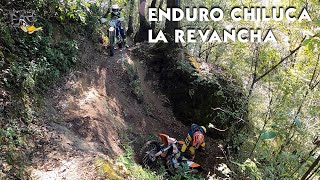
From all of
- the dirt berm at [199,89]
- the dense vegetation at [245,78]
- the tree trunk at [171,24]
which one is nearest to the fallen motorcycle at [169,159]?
the dense vegetation at [245,78]

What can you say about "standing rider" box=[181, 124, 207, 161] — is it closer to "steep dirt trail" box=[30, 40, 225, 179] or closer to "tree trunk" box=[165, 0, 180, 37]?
"steep dirt trail" box=[30, 40, 225, 179]

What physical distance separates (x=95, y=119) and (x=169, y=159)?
7.77ft

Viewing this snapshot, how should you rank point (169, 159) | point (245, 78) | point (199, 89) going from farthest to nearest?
point (245, 78), point (199, 89), point (169, 159)

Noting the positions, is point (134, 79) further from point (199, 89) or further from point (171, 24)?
point (171, 24)

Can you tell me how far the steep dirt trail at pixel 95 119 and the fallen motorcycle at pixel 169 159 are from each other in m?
0.69

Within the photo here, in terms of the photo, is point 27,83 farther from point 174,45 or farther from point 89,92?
point 174,45

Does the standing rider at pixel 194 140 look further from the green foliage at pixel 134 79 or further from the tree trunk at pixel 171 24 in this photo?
the tree trunk at pixel 171 24

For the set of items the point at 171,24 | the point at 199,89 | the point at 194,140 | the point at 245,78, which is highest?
the point at 171,24

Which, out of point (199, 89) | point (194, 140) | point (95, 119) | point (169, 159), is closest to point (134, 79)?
point (199, 89)

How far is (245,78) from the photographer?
1151 cm

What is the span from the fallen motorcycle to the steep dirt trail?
69 centimetres

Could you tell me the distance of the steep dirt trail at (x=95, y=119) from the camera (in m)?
5.55

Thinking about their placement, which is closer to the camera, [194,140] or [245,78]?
[194,140]

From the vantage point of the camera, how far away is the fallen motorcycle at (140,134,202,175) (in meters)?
7.58
